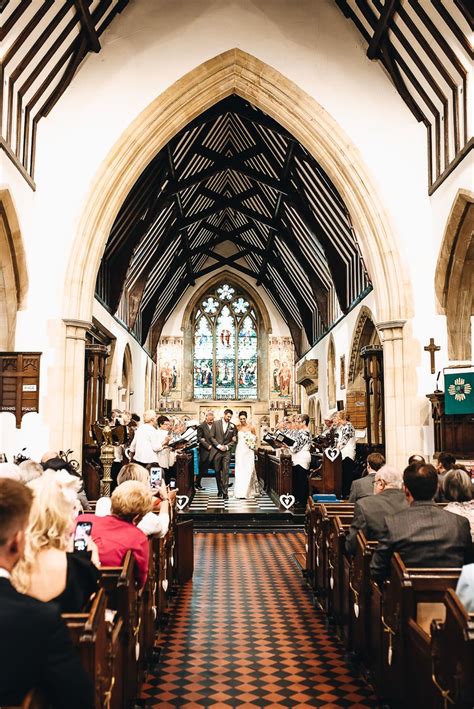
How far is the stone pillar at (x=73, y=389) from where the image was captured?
8648 millimetres

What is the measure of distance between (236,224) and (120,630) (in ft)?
60.5

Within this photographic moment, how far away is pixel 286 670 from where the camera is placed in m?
3.73

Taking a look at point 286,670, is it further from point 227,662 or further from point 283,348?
point 283,348

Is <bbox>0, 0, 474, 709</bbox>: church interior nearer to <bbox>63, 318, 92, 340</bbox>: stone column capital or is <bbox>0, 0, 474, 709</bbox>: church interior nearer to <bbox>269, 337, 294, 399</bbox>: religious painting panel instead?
<bbox>63, 318, 92, 340</bbox>: stone column capital

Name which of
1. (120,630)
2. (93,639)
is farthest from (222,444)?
(93,639)

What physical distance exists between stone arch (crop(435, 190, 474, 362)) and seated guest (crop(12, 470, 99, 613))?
7396 millimetres

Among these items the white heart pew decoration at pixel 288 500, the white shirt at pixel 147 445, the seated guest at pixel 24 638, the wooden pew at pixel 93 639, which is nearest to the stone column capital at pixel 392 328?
the white heart pew decoration at pixel 288 500

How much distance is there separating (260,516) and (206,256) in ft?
47.3

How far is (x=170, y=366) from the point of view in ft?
74.9

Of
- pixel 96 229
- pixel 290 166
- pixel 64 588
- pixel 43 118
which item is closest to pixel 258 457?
pixel 290 166

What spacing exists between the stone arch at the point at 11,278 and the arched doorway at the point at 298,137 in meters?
0.59

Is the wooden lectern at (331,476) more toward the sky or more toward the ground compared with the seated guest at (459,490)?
more toward the ground

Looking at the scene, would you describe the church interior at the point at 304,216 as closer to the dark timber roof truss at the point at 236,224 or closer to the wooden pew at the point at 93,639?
the dark timber roof truss at the point at 236,224

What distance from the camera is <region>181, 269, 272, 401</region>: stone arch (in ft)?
75.1
